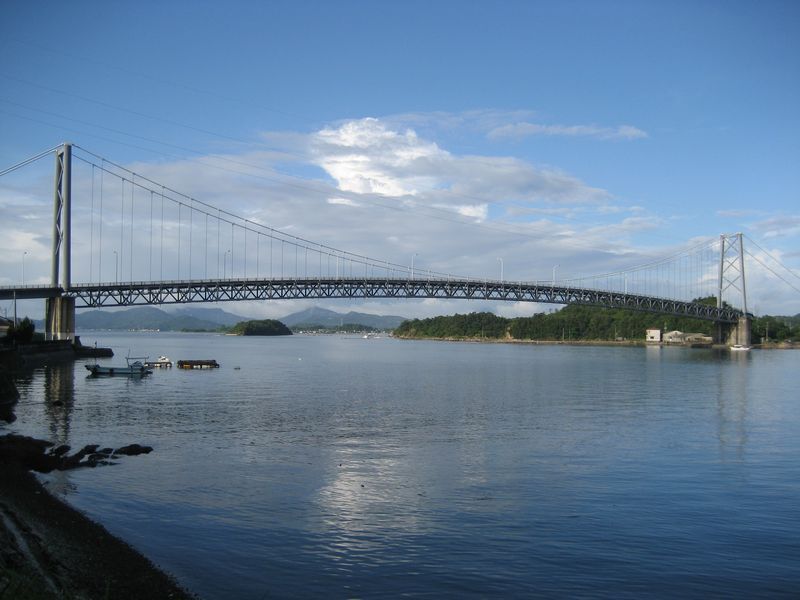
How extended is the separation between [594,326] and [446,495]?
14910 centimetres

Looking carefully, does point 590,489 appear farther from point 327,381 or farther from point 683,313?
point 683,313

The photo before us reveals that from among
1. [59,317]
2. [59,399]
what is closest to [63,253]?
[59,317]

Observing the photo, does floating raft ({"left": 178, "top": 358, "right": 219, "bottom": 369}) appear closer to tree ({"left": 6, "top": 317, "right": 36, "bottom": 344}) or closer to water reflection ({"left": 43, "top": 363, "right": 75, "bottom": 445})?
water reflection ({"left": 43, "top": 363, "right": 75, "bottom": 445})

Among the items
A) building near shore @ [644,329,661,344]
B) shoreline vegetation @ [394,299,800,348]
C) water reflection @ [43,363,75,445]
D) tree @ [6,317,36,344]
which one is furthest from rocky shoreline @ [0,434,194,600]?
building near shore @ [644,329,661,344]

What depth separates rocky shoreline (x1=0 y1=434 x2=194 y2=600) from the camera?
796 centimetres

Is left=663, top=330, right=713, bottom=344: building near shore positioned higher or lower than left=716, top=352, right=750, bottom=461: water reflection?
higher

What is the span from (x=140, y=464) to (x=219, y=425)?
7.35 metres

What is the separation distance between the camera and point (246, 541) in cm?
1139

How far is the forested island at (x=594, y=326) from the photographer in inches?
5566

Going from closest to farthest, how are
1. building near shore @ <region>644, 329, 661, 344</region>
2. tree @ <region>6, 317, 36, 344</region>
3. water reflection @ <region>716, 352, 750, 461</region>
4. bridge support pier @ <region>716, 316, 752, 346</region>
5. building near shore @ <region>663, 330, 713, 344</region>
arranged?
water reflection @ <region>716, 352, 750, 461</region> < tree @ <region>6, 317, 36, 344</region> < bridge support pier @ <region>716, 316, 752, 346</region> < building near shore @ <region>663, 330, 713, 344</region> < building near shore @ <region>644, 329, 661, 344</region>

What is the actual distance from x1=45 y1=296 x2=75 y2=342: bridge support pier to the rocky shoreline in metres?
50.5

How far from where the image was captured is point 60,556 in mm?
9555

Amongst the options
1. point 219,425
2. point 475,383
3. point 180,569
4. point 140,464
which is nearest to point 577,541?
point 180,569

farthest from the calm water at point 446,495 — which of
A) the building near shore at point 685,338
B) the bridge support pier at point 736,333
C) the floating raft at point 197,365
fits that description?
the building near shore at point 685,338
